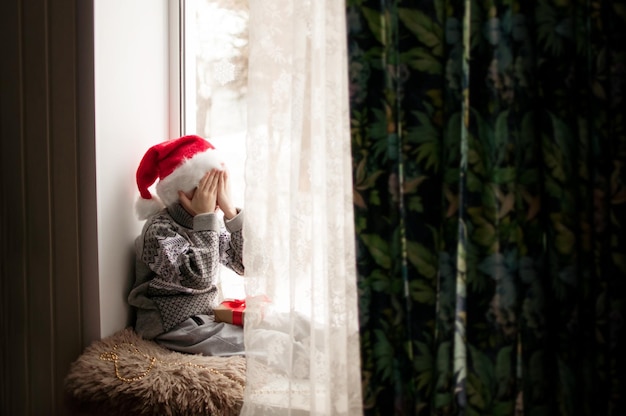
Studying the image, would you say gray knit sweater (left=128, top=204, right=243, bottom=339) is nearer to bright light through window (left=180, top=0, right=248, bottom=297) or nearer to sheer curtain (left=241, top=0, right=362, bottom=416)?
bright light through window (left=180, top=0, right=248, bottom=297)

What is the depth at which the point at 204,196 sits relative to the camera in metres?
1.44

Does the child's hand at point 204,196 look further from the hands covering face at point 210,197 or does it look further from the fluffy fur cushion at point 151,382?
the fluffy fur cushion at point 151,382

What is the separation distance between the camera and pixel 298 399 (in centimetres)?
109

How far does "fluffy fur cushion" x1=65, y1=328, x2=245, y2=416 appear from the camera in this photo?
1.12m

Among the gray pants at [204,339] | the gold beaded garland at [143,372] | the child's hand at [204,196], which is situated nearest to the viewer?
the gold beaded garland at [143,372]

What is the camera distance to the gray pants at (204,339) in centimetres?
133

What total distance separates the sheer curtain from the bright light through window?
1.61 feet

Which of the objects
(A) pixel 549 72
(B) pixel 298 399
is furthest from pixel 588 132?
(B) pixel 298 399

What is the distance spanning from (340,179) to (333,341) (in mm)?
349

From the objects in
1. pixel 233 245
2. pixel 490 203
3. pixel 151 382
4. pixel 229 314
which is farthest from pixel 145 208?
pixel 490 203

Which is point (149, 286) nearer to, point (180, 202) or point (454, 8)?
point (180, 202)

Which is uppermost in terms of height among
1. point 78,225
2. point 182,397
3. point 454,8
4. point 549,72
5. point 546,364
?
point 454,8

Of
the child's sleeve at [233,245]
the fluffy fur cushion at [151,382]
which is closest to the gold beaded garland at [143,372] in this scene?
the fluffy fur cushion at [151,382]

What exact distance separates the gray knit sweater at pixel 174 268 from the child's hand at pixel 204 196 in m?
0.03
